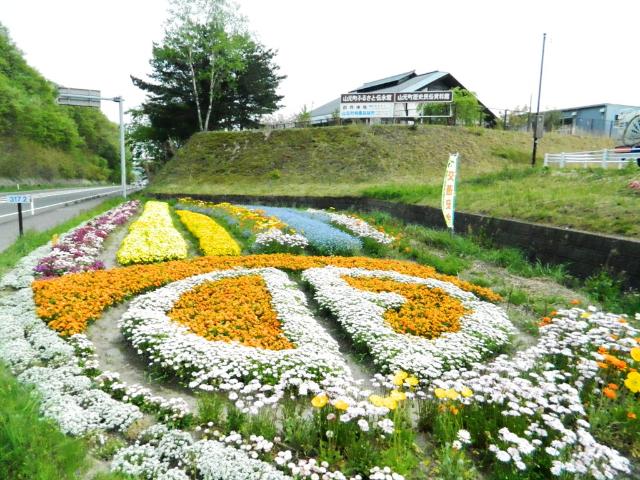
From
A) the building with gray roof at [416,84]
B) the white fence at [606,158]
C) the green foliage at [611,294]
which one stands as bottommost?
the green foliage at [611,294]

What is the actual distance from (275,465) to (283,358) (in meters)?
1.39

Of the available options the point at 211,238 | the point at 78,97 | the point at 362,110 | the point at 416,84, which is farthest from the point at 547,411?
the point at 416,84

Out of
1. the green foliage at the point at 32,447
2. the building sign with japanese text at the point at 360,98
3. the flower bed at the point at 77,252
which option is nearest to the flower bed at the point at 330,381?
the green foliage at the point at 32,447

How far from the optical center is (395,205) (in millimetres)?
16188

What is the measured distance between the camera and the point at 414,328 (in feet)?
Answer: 17.8

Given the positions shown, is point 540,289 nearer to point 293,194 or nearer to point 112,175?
point 293,194

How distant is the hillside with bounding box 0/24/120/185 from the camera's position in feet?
134

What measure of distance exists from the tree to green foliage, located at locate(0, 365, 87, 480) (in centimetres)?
3473

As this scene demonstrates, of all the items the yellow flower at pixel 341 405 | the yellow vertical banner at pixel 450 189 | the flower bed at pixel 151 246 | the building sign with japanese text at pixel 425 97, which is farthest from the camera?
the building sign with japanese text at pixel 425 97

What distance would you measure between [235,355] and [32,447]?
1885 millimetres

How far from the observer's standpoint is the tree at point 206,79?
34.2 m

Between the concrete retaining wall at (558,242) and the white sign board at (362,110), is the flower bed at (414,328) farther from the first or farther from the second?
the white sign board at (362,110)

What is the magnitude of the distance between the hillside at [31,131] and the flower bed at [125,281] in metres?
41.3

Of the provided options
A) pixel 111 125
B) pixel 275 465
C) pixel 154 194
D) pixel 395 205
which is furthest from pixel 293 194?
pixel 111 125
